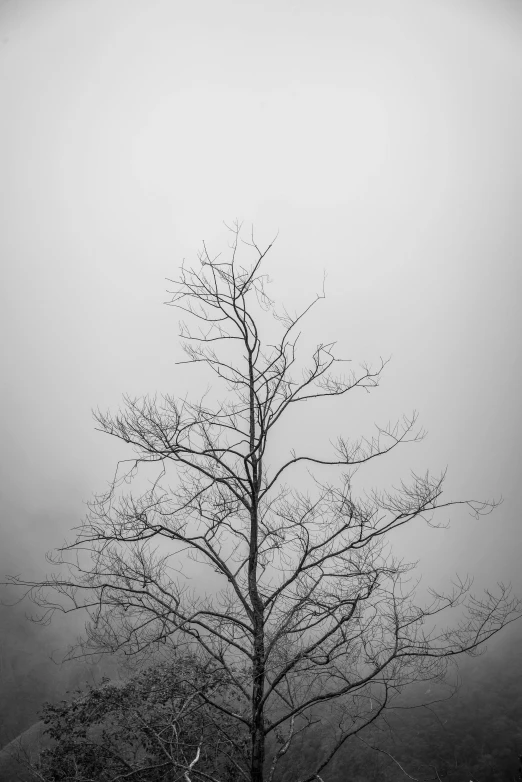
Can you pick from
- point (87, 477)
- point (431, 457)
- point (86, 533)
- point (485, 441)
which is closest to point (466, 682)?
point (86, 533)

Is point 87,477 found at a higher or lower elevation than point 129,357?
lower

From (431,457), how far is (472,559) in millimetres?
34797

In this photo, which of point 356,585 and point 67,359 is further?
point 67,359

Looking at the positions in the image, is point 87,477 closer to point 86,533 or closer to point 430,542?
point 430,542

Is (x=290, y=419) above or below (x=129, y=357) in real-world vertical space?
below

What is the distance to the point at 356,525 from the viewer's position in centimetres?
562

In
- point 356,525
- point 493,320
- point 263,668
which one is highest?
point 493,320

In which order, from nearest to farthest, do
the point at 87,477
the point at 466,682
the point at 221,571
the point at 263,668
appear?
1. the point at 263,668
2. the point at 221,571
3. the point at 466,682
4. the point at 87,477

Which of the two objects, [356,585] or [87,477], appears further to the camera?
[87,477]

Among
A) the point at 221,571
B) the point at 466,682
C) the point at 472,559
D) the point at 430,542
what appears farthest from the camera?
the point at 430,542

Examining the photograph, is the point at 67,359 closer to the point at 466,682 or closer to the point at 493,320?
the point at 466,682

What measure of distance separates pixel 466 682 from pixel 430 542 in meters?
38.7

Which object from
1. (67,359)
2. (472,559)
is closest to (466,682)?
(472,559)

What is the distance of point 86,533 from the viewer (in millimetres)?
5895
